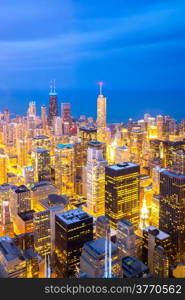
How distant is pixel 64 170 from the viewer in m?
12.9

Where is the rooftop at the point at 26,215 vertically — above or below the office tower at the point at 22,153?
below

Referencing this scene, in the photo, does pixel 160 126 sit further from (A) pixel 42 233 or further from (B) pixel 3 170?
(A) pixel 42 233

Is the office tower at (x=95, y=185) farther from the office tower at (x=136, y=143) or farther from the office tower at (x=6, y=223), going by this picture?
the office tower at (x=136, y=143)

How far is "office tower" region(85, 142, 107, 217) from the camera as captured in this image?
34.8ft

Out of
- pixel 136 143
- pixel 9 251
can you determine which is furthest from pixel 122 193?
pixel 136 143

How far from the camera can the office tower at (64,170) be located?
12727 mm

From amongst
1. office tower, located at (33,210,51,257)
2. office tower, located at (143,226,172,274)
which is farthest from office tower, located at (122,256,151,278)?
office tower, located at (33,210,51,257)

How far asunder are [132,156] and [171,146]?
2.10m

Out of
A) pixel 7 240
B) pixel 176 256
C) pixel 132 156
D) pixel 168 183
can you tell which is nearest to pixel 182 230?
pixel 176 256

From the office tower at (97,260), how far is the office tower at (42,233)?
2781 mm

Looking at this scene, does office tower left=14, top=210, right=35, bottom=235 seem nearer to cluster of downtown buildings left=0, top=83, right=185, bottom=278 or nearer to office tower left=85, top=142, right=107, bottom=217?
cluster of downtown buildings left=0, top=83, right=185, bottom=278

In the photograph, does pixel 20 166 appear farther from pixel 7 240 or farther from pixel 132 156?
pixel 7 240

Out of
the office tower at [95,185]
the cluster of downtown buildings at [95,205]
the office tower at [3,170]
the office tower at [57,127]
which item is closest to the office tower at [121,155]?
the cluster of downtown buildings at [95,205]

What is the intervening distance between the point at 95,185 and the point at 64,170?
2526 millimetres
